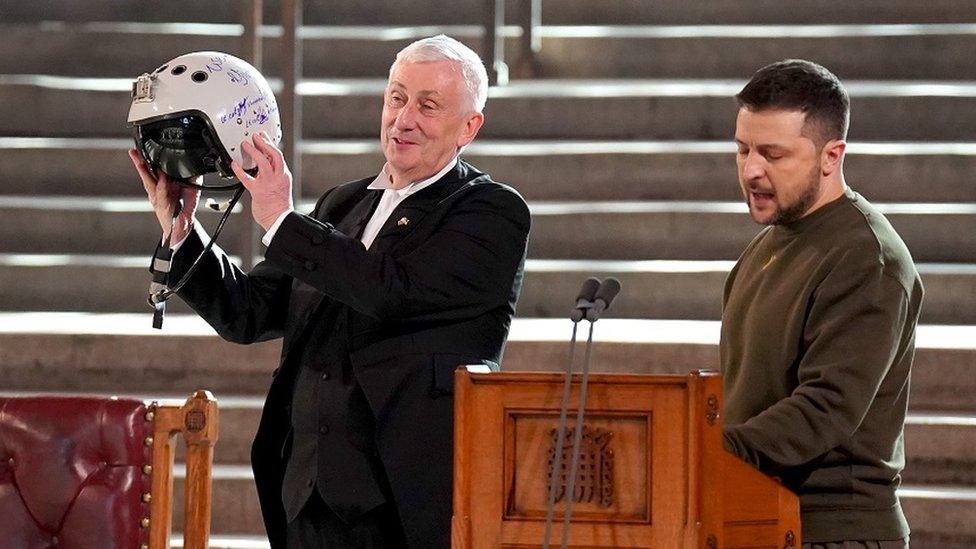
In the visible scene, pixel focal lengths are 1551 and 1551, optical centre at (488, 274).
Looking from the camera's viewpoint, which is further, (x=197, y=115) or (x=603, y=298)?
(x=197, y=115)

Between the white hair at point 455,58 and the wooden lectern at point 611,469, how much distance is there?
0.76 metres

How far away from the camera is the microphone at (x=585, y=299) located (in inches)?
75.2

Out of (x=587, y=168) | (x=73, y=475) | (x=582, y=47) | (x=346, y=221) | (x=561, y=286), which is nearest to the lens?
(x=73, y=475)

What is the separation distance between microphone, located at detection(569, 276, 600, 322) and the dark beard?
1.31 feet

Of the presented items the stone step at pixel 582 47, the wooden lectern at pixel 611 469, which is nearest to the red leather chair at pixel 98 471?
the wooden lectern at pixel 611 469

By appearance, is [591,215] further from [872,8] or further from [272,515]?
[272,515]

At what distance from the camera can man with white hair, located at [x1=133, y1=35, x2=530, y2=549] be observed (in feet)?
7.62

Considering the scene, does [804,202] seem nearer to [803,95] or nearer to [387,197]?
[803,95]

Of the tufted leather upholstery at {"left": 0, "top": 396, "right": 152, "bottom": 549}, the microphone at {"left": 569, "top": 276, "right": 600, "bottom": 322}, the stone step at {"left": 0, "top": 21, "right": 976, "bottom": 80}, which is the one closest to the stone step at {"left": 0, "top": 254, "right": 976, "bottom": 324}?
the stone step at {"left": 0, "top": 21, "right": 976, "bottom": 80}

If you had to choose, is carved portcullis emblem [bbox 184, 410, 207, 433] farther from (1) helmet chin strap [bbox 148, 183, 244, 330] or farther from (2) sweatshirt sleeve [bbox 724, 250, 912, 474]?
(2) sweatshirt sleeve [bbox 724, 250, 912, 474]

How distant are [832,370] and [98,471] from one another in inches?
42.3

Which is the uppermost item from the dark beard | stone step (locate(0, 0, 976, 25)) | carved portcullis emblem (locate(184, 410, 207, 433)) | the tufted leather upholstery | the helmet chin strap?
stone step (locate(0, 0, 976, 25))

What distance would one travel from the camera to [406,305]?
2.34m

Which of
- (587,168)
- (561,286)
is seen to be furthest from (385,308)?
(587,168)
